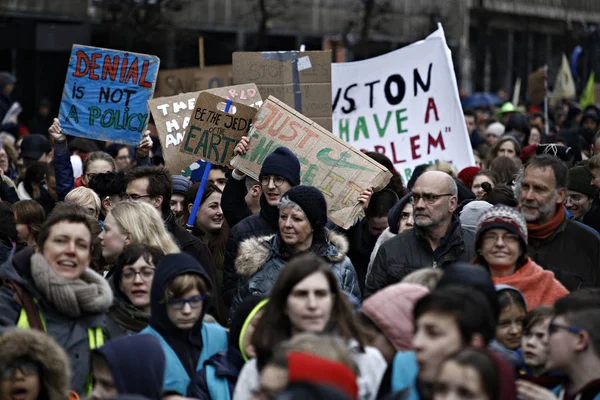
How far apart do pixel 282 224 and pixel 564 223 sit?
1.70 m

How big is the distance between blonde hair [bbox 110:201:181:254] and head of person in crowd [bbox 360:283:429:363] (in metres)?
1.65

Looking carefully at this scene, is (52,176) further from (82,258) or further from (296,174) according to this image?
(82,258)

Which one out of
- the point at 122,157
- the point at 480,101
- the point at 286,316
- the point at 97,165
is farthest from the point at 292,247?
the point at 480,101

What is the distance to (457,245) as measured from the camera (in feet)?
24.3

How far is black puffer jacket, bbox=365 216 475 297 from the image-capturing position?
7.32 metres

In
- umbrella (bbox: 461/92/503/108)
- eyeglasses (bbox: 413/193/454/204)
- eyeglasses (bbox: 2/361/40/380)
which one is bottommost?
umbrella (bbox: 461/92/503/108)

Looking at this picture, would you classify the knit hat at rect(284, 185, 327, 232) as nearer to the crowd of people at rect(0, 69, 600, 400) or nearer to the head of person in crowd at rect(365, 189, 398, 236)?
the crowd of people at rect(0, 69, 600, 400)

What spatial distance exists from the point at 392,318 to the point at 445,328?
0.71 meters

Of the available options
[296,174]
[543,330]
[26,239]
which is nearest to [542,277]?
[543,330]

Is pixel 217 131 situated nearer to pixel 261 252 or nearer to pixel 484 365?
pixel 261 252

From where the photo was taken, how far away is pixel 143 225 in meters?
6.92

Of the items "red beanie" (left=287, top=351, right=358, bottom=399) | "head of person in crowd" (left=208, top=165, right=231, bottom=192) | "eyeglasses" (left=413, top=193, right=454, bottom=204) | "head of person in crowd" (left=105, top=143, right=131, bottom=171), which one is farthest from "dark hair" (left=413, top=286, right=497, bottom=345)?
"head of person in crowd" (left=105, top=143, right=131, bottom=171)

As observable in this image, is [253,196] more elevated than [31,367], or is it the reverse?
[253,196]

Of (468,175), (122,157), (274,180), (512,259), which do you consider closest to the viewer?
(512,259)
